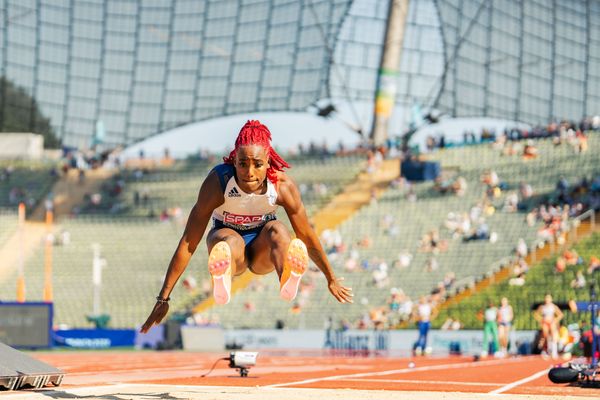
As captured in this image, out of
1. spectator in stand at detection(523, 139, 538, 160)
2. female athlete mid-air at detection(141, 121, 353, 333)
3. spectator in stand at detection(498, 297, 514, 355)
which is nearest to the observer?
female athlete mid-air at detection(141, 121, 353, 333)

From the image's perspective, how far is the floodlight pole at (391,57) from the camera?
6300 cm

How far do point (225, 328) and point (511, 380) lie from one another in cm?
2158

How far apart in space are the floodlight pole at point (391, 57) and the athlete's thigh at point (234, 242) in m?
51.9

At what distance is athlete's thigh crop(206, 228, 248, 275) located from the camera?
10836 millimetres

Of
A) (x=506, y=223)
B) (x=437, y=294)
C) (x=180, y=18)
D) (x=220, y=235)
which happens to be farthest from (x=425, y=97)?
(x=220, y=235)

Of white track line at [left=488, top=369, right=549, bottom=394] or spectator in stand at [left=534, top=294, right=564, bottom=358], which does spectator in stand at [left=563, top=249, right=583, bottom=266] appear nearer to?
spectator in stand at [left=534, top=294, right=564, bottom=358]

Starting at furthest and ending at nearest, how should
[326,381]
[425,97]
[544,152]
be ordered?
[425,97] < [544,152] < [326,381]

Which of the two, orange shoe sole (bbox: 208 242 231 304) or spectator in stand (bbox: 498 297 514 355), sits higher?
orange shoe sole (bbox: 208 242 231 304)

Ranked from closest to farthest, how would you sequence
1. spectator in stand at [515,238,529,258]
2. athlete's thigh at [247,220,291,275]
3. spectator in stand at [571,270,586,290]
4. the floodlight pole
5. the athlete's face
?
1. the athlete's face
2. athlete's thigh at [247,220,291,275]
3. spectator in stand at [571,270,586,290]
4. spectator in stand at [515,238,529,258]
5. the floodlight pole

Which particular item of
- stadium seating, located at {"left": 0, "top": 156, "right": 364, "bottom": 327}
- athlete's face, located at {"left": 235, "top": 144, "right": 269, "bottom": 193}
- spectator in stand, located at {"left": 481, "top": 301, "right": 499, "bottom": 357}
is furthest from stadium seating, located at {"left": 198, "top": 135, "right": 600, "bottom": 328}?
athlete's face, located at {"left": 235, "top": 144, "right": 269, "bottom": 193}

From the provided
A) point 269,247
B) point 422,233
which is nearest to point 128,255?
point 422,233

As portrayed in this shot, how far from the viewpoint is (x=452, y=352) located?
1310 inches

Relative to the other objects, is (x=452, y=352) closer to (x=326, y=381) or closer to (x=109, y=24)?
(x=326, y=381)

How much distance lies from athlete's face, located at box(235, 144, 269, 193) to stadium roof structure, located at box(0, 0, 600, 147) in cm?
5728
